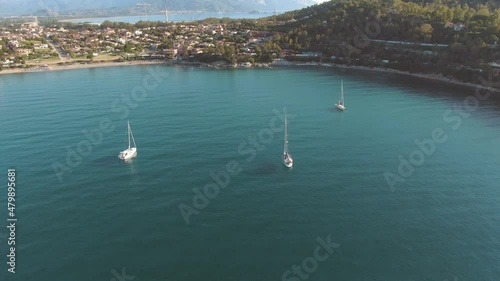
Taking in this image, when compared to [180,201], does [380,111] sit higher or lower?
higher

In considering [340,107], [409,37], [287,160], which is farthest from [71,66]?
[409,37]

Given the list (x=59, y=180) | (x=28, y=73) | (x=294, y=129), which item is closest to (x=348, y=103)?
(x=294, y=129)

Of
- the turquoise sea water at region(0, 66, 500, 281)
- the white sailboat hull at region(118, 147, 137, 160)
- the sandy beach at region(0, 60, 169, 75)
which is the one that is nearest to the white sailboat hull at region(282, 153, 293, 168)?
the turquoise sea water at region(0, 66, 500, 281)

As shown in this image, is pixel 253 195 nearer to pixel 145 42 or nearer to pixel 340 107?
pixel 340 107

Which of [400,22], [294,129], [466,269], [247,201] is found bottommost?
[466,269]

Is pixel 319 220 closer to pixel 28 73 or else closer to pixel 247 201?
pixel 247 201
